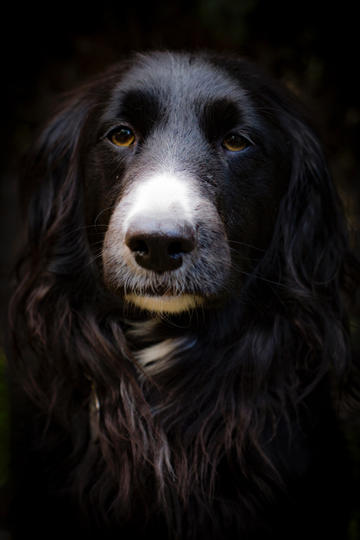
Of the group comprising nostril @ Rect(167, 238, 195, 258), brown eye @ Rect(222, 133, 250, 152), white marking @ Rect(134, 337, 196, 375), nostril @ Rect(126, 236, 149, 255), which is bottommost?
white marking @ Rect(134, 337, 196, 375)

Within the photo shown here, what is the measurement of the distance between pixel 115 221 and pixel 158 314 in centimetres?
36

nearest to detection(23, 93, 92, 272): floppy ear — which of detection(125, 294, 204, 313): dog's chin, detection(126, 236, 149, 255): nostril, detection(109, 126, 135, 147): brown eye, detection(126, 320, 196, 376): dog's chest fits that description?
detection(109, 126, 135, 147): brown eye

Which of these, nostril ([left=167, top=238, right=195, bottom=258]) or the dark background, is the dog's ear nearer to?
nostril ([left=167, top=238, right=195, bottom=258])

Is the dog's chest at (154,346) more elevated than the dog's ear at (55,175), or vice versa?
the dog's ear at (55,175)

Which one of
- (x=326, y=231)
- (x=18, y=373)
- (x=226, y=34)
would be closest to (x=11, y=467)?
(x=18, y=373)

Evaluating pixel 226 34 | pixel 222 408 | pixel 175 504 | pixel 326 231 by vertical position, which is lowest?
pixel 175 504

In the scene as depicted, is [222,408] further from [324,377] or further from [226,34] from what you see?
[226,34]

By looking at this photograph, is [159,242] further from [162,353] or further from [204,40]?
[204,40]

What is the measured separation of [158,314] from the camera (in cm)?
194

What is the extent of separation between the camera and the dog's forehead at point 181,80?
1.95m

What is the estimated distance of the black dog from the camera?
197 cm

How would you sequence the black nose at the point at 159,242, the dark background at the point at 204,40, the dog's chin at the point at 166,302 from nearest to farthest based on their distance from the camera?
the black nose at the point at 159,242 < the dog's chin at the point at 166,302 < the dark background at the point at 204,40

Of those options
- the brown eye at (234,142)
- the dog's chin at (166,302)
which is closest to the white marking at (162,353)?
the dog's chin at (166,302)

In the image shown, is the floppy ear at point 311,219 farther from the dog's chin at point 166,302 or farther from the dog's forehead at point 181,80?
the dog's chin at point 166,302
